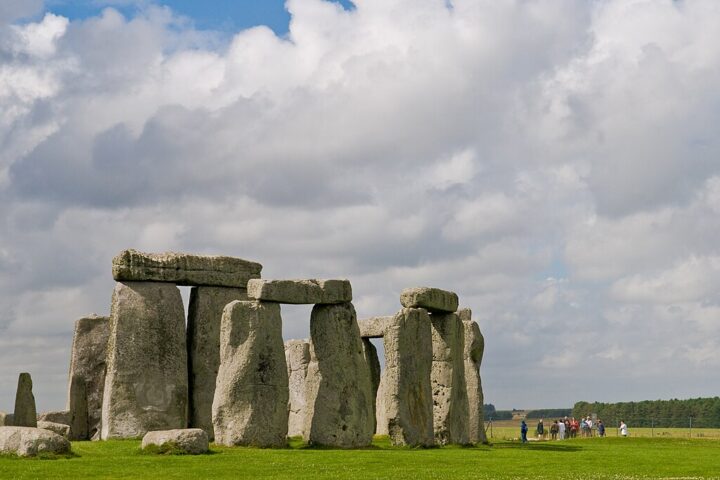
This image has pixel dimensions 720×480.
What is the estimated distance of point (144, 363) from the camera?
1214 inches

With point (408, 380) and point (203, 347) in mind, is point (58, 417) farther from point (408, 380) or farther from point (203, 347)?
point (408, 380)

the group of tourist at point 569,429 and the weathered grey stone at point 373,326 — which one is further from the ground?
the weathered grey stone at point 373,326

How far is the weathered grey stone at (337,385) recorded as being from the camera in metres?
27.6

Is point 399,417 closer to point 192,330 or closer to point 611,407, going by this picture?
point 192,330

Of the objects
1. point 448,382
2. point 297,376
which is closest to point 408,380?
point 448,382

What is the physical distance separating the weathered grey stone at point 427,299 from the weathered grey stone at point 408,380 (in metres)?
0.36

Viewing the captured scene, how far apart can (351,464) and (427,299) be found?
7.88 meters

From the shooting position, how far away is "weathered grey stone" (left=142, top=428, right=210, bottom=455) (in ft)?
77.9

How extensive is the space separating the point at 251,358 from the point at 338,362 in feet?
7.89

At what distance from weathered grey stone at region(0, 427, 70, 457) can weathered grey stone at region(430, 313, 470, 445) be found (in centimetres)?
1115

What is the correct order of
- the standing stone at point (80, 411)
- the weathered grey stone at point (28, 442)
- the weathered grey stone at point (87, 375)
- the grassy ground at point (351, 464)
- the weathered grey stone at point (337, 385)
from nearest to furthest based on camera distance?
the grassy ground at point (351, 464) < the weathered grey stone at point (28, 442) < the weathered grey stone at point (337, 385) < the standing stone at point (80, 411) < the weathered grey stone at point (87, 375)

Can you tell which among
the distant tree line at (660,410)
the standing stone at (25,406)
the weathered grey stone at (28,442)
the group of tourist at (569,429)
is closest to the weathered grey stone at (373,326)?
the standing stone at (25,406)

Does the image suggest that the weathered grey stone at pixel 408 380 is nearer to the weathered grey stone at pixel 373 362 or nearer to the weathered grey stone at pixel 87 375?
the weathered grey stone at pixel 373 362

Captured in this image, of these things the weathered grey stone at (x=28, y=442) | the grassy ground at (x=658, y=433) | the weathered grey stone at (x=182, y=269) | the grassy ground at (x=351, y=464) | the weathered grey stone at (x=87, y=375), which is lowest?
the grassy ground at (x=351, y=464)
